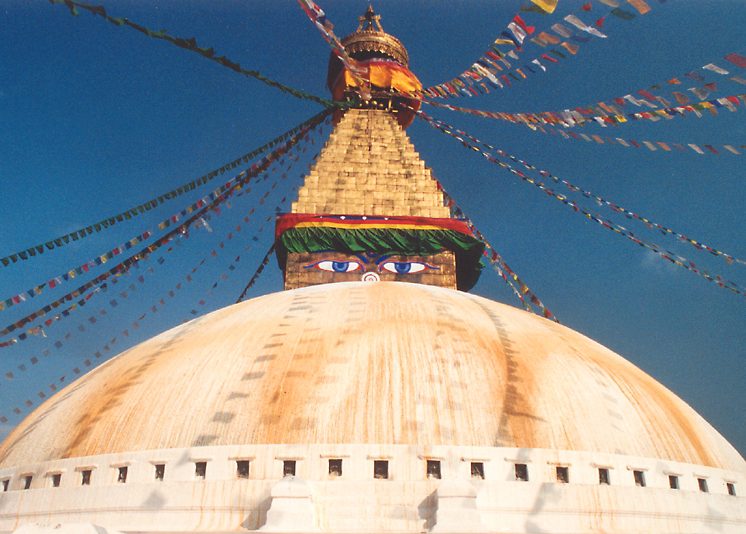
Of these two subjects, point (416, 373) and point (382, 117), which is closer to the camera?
point (416, 373)

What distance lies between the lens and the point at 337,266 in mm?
12859

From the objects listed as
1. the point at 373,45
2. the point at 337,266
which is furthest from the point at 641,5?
the point at 373,45

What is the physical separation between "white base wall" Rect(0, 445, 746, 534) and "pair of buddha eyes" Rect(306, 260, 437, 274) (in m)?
7.83

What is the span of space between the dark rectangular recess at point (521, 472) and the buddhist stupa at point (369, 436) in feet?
0.06

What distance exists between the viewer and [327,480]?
15.9ft

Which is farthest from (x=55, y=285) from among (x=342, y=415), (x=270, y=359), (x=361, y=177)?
(x=361, y=177)

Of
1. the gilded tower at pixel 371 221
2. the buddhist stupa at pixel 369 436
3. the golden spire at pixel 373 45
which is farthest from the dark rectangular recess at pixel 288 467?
the golden spire at pixel 373 45

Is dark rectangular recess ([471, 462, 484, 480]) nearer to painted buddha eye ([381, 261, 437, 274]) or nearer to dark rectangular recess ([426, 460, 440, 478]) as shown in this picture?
dark rectangular recess ([426, 460, 440, 478])

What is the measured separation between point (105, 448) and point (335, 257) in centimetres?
785

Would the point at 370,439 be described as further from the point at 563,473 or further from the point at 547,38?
the point at 547,38

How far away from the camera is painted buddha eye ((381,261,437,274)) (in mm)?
12742

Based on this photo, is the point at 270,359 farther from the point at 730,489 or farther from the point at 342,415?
the point at 730,489

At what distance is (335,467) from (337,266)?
320 inches

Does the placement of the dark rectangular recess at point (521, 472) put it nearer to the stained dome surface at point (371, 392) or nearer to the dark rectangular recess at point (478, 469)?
the stained dome surface at point (371, 392)
